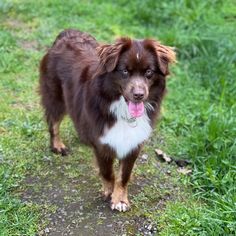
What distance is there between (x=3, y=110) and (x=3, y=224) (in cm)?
179

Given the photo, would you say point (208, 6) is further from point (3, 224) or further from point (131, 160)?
point (3, 224)

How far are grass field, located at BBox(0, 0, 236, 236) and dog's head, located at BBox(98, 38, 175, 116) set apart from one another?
110 centimetres

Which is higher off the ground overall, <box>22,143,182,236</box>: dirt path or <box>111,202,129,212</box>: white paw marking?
<box>111,202,129,212</box>: white paw marking

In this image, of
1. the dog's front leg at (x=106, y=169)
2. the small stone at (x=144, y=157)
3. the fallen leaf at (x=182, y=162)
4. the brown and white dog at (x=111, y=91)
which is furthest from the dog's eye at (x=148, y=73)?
the fallen leaf at (x=182, y=162)

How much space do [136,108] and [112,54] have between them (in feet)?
1.35

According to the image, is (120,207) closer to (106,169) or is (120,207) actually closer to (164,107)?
(106,169)

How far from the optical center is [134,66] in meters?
3.46

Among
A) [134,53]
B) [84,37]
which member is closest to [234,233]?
[134,53]

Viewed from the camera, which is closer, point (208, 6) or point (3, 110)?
point (3, 110)

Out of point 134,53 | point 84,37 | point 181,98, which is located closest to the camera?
point 134,53

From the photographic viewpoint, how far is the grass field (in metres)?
3.96

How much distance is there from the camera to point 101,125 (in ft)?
12.3

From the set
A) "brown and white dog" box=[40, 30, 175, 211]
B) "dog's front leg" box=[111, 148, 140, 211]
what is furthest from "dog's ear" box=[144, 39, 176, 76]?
"dog's front leg" box=[111, 148, 140, 211]

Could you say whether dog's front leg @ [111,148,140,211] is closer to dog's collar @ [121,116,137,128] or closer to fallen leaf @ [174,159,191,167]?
dog's collar @ [121,116,137,128]
